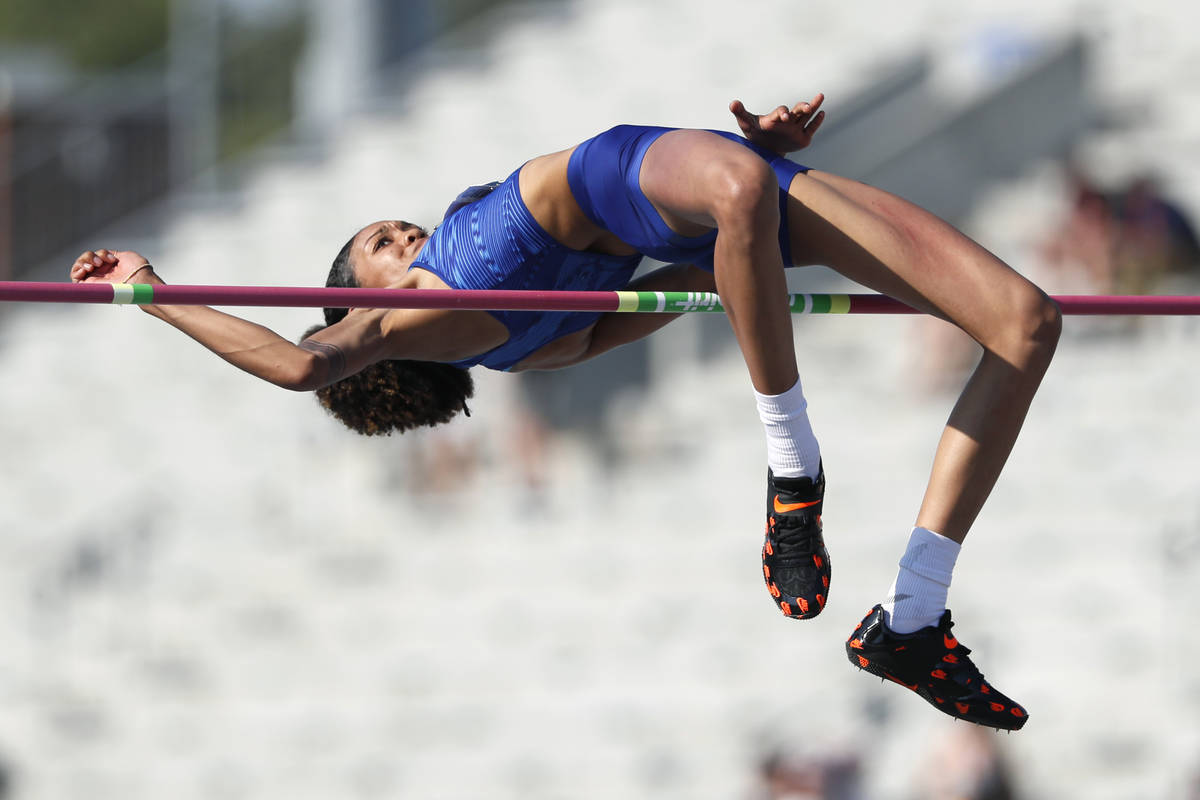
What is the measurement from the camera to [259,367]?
12.2 feet

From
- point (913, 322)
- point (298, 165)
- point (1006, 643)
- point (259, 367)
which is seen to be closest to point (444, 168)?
point (298, 165)

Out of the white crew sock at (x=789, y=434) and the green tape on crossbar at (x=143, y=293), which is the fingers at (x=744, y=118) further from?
the green tape on crossbar at (x=143, y=293)

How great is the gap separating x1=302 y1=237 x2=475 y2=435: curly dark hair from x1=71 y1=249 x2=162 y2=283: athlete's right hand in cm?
46

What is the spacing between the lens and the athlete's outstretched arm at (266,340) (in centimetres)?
368

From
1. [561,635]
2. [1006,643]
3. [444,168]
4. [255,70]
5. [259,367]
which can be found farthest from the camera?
[255,70]

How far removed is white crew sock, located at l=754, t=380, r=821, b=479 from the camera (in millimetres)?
3768

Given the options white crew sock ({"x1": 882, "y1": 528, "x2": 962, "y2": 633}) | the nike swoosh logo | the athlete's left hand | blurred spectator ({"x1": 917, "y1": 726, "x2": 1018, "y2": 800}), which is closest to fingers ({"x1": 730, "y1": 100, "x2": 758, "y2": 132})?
the athlete's left hand

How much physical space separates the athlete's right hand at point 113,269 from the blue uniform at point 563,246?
0.62 m

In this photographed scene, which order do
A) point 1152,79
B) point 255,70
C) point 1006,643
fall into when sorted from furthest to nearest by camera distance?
point 255,70 → point 1152,79 → point 1006,643

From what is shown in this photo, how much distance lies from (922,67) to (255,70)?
4.53 metres

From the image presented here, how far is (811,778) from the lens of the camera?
711 centimetres

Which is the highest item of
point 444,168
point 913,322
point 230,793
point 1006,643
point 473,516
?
point 444,168

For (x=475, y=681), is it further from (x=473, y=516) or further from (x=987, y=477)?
(x=987, y=477)

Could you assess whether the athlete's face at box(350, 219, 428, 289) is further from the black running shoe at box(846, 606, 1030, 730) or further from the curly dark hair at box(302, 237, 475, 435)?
the black running shoe at box(846, 606, 1030, 730)
